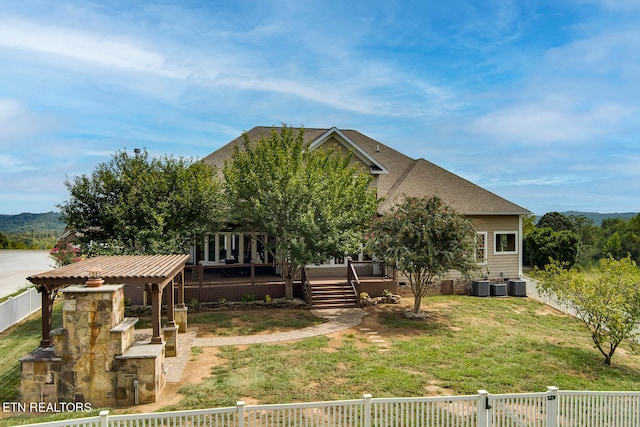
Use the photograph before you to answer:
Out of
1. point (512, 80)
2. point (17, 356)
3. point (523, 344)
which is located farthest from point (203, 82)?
point (523, 344)

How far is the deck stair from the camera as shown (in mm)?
17359

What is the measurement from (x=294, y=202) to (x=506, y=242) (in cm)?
1281

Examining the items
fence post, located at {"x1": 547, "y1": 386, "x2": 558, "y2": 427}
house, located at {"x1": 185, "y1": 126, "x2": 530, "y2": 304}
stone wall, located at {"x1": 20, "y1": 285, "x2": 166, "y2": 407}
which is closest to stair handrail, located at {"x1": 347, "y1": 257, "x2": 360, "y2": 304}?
house, located at {"x1": 185, "y1": 126, "x2": 530, "y2": 304}

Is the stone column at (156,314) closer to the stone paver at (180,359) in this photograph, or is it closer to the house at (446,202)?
the stone paver at (180,359)

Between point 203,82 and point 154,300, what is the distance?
12.4m

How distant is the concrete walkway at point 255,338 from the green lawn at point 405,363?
1.70 feet

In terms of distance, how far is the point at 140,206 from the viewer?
51.3ft

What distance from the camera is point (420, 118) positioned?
28281mm

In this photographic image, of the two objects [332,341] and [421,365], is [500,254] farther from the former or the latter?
[421,365]

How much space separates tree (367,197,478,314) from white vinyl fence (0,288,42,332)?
44.4 ft

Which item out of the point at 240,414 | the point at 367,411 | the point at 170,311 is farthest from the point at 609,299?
the point at 170,311

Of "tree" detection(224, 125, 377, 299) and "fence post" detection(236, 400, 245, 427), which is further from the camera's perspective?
"tree" detection(224, 125, 377, 299)

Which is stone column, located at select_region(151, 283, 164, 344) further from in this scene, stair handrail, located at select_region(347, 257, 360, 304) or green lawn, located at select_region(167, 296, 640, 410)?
stair handrail, located at select_region(347, 257, 360, 304)

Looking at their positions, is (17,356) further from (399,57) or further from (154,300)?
(399,57)
